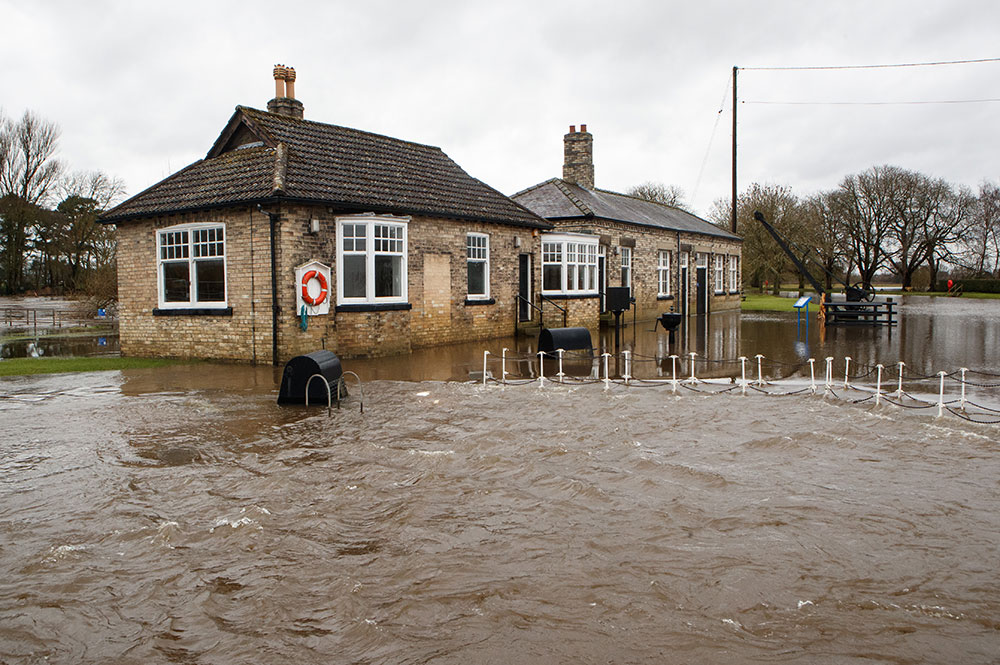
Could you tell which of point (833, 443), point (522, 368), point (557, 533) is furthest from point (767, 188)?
point (557, 533)

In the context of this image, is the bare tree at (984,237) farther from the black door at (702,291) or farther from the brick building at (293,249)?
the brick building at (293,249)

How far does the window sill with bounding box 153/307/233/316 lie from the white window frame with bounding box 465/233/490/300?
21.5ft

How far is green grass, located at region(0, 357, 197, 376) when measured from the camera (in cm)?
1479

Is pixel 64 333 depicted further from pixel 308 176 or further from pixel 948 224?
pixel 948 224

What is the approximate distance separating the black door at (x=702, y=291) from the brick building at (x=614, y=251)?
0.05m

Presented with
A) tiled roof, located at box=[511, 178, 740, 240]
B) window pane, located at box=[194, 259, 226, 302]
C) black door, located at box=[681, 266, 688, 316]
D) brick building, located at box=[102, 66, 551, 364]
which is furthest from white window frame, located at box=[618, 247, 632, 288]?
window pane, located at box=[194, 259, 226, 302]

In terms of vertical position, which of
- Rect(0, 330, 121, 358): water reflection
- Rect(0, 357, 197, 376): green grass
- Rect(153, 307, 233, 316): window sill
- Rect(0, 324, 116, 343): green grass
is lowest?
Rect(0, 357, 197, 376): green grass

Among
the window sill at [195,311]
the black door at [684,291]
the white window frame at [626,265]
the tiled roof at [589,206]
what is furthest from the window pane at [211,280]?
the black door at [684,291]

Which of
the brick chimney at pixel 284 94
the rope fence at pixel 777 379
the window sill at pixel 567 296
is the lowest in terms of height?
the rope fence at pixel 777 379

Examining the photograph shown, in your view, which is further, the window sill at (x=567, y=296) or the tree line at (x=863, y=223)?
the tree line at (x=863, y=223)

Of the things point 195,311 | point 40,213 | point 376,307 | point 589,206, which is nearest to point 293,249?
point 376,307

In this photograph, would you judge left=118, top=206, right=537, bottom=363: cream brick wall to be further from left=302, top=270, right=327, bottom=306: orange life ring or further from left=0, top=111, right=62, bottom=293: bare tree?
left=0, top=111, right=62, bottom=293: bare tree

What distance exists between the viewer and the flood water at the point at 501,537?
4184mm

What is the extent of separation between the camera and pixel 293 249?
50.1 ft
